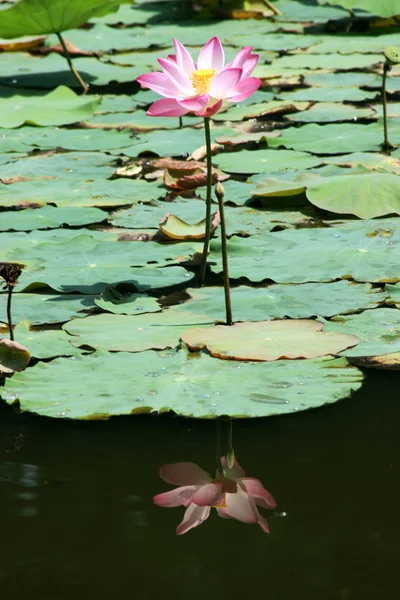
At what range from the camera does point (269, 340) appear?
1.62m

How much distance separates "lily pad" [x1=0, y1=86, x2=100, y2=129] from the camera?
3.45 m

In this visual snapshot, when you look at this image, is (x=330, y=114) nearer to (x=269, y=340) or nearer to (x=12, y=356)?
(x=269, y=340)

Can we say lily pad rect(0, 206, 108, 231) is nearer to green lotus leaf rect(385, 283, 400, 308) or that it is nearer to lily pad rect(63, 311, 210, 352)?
lily pad rect(63, 311, 210, 352)

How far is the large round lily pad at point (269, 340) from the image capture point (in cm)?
156

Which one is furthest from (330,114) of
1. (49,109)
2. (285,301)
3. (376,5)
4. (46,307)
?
(46,307)

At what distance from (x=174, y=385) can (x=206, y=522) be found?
0.35 meters

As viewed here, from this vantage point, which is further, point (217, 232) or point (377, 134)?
point (377, 134)

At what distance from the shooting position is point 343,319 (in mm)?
1716

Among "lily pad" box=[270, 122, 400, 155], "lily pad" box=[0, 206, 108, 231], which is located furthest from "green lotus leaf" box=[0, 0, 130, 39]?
"lily pad" box=[0, 206, 108, 231]

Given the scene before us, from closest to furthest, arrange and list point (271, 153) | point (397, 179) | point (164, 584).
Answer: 1. point (164, 584)
2. point (397, 179)
3. point (271, 153)

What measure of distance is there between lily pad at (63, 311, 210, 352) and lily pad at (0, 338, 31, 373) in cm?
12

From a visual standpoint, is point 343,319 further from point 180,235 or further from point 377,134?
point 377,134

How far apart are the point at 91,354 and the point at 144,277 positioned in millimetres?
397

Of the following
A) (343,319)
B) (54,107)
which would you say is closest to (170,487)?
(343,319)
